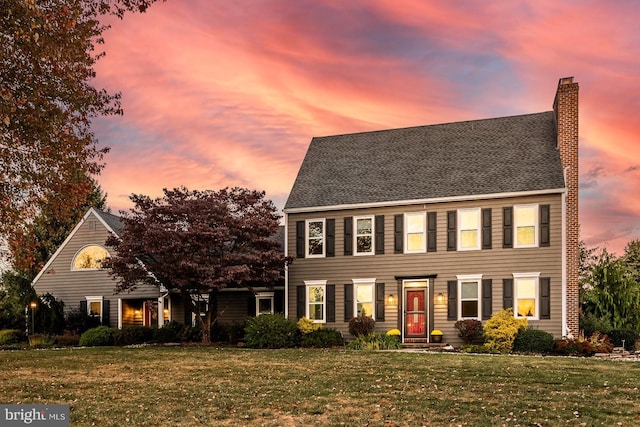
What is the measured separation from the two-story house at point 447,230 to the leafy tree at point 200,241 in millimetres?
2543

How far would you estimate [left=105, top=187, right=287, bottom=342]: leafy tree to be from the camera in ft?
80.0

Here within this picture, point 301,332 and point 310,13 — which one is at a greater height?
point 310,13

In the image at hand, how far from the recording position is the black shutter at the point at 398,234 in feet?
87.0

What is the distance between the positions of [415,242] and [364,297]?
122 inches

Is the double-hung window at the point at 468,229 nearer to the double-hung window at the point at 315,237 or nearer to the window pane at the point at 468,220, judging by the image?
the window pane at the point at 468,220

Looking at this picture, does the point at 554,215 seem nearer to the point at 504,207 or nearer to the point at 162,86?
the point at 504,207

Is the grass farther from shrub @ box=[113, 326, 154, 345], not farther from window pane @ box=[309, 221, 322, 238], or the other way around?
window pane @ box=[309, 221, 322, 238]

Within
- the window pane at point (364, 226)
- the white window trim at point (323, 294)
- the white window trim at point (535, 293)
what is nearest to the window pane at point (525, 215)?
the white window trim at point (535, 293)

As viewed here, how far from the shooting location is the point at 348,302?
26938 mm

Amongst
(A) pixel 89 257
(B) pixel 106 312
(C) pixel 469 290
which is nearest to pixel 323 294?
(C) pixel 469 290

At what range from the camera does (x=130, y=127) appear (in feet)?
91.2

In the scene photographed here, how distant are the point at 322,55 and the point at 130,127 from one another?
9.57 m

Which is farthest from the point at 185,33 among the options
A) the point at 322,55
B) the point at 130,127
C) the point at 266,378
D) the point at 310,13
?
the point at 266,378

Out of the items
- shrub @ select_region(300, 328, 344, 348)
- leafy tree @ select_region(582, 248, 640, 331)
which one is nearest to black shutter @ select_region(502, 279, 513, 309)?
leafy tree @ select_region(582, 248, 640, 331)
